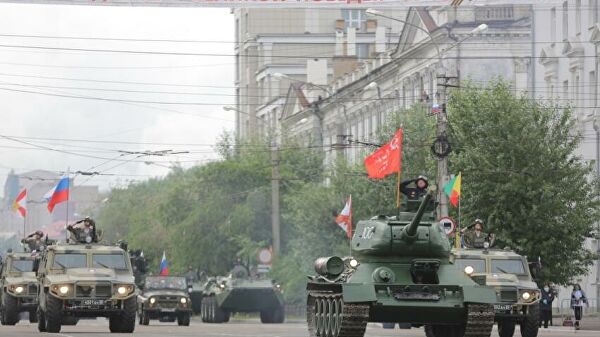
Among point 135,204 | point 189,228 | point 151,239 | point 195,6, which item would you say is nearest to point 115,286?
point 195,6

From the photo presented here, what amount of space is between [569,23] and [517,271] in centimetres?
2886

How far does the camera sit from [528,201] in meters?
49.8

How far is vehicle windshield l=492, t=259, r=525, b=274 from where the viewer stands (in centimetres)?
3509

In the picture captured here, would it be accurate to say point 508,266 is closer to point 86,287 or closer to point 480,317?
point 480,317

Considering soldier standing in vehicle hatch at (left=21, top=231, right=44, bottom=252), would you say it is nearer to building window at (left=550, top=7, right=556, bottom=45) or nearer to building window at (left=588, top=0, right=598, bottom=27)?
building window at (left=588, top=0, right=598, bottom=27)

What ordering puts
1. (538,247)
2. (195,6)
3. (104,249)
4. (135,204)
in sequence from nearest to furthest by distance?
(195,6) → (104,249) → (538,247) → (135,204)

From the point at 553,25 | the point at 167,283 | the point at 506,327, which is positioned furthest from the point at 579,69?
the point at 506,327

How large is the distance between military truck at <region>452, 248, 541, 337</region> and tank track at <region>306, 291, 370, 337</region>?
3.59 meters

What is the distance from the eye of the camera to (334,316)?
91.9 feet

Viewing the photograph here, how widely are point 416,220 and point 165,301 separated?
2367 cm

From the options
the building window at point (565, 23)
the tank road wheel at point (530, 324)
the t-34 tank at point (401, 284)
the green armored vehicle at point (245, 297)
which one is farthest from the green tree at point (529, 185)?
the t-34 tank at point (401, 284)

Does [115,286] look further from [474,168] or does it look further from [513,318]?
[474,168]

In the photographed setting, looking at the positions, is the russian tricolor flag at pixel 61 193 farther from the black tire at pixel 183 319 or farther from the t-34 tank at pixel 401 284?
the t-34 tank at pixel 401 284

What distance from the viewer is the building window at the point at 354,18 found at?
11069 cm
